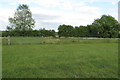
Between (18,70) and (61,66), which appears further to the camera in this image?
(61,66)

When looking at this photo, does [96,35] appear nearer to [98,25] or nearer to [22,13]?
[98,25]

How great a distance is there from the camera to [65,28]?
6800cm

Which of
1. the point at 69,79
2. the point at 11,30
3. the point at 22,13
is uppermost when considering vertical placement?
the point at 22,13

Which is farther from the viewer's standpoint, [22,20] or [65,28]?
[65,28]

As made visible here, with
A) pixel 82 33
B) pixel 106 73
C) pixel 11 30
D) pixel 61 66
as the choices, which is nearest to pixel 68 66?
pixel 61 66

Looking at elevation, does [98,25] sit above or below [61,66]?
above

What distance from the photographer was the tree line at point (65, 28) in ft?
153

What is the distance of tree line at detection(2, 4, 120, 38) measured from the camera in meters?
46.8

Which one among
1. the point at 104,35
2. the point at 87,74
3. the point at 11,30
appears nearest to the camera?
the point at 87,74

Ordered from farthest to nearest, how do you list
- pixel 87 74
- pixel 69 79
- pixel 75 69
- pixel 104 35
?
pixel 104 35, pixel 75 69, pixel 87 74, pixel 69 79

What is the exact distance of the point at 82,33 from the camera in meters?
63.3

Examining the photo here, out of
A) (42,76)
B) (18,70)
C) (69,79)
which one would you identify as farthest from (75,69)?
(18,70)

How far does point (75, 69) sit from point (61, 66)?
21.7 inches

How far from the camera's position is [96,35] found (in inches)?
2530
